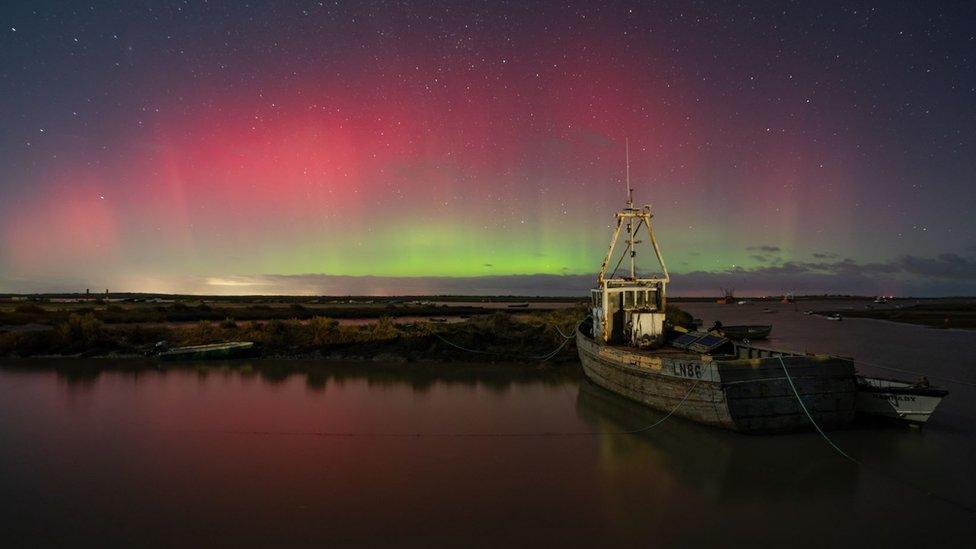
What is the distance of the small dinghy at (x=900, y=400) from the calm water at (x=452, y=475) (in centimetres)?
52

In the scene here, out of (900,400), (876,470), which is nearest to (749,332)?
(900,400)

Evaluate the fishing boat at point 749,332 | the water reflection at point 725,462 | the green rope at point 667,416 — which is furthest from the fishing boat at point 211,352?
the fishing boat at point 749,332

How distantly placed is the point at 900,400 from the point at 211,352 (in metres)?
30.6

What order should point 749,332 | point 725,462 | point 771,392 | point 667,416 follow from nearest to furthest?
point 725,462, point 771,392, point 667,416, point 749,332

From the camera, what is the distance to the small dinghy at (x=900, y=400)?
13492 millimetres

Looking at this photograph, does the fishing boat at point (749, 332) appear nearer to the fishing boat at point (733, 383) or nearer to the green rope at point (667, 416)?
the fishing boat at point (733, 383)

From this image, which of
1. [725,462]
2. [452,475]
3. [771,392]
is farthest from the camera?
[771,392]

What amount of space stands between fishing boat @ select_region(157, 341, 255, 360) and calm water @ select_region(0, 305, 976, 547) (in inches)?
324

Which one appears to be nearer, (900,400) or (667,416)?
(900,400)

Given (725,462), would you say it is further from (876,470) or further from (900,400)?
(900,400)

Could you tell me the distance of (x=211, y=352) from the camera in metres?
28.2

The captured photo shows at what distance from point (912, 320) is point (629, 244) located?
208 ft

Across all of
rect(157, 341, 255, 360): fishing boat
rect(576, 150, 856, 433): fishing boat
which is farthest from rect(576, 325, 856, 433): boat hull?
rect(157, 341, 255, 360): fishing boat

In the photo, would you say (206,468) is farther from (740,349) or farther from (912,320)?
(912,320)
